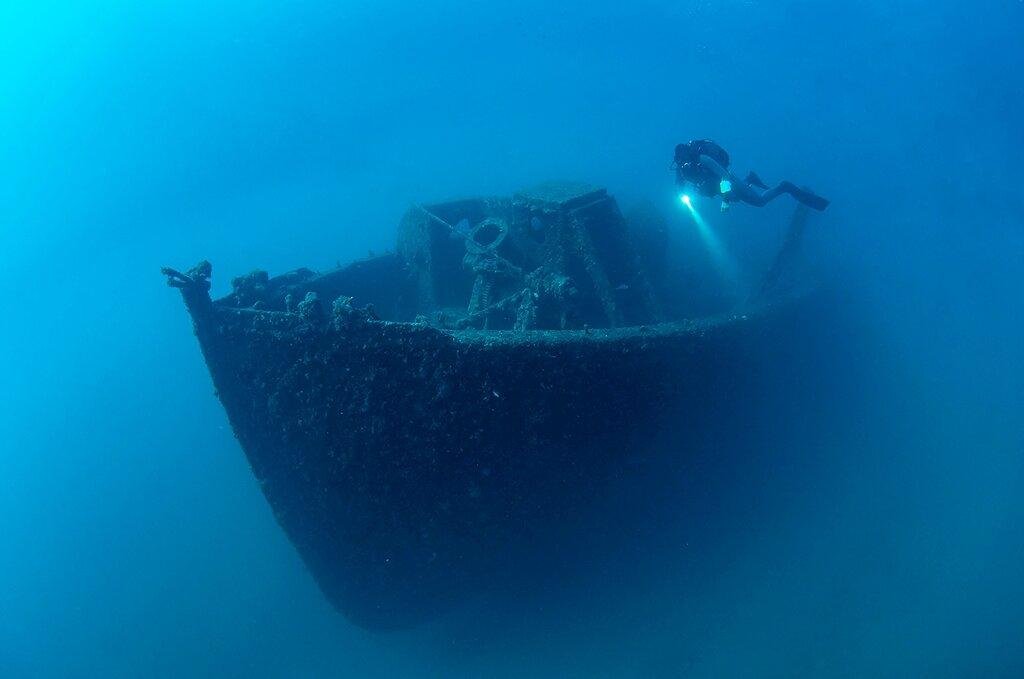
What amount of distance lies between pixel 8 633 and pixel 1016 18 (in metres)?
72.1

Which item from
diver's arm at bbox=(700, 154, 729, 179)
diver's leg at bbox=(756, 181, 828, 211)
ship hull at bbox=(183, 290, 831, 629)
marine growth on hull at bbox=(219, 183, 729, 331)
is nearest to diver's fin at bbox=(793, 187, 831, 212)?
diver's leg at bbox=(756, 181, 828, 211)

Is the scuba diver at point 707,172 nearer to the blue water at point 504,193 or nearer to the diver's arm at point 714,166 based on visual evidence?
the diver's arm at point 714,166

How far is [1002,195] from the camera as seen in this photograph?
2184 cm

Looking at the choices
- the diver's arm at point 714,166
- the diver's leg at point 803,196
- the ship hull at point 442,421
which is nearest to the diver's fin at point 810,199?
the diver's leg at point 803,196

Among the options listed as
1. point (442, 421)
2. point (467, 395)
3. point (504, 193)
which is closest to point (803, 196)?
point (467, 395)

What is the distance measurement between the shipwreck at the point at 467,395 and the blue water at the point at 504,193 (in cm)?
301

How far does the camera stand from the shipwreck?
4.54 m

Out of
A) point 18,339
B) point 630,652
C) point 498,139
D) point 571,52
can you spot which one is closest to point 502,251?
point 630,652

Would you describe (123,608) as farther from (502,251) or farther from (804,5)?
(804,5)

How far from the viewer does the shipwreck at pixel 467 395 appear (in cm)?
454

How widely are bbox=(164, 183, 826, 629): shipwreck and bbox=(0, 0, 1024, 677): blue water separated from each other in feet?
9.87

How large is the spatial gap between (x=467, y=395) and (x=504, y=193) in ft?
75.7

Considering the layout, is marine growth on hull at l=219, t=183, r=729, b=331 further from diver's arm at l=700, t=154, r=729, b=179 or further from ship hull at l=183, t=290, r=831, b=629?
diver's arm at l=700, t=154, r=729, b=179

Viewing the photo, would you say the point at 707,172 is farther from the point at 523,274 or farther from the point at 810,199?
the point at 523,274
